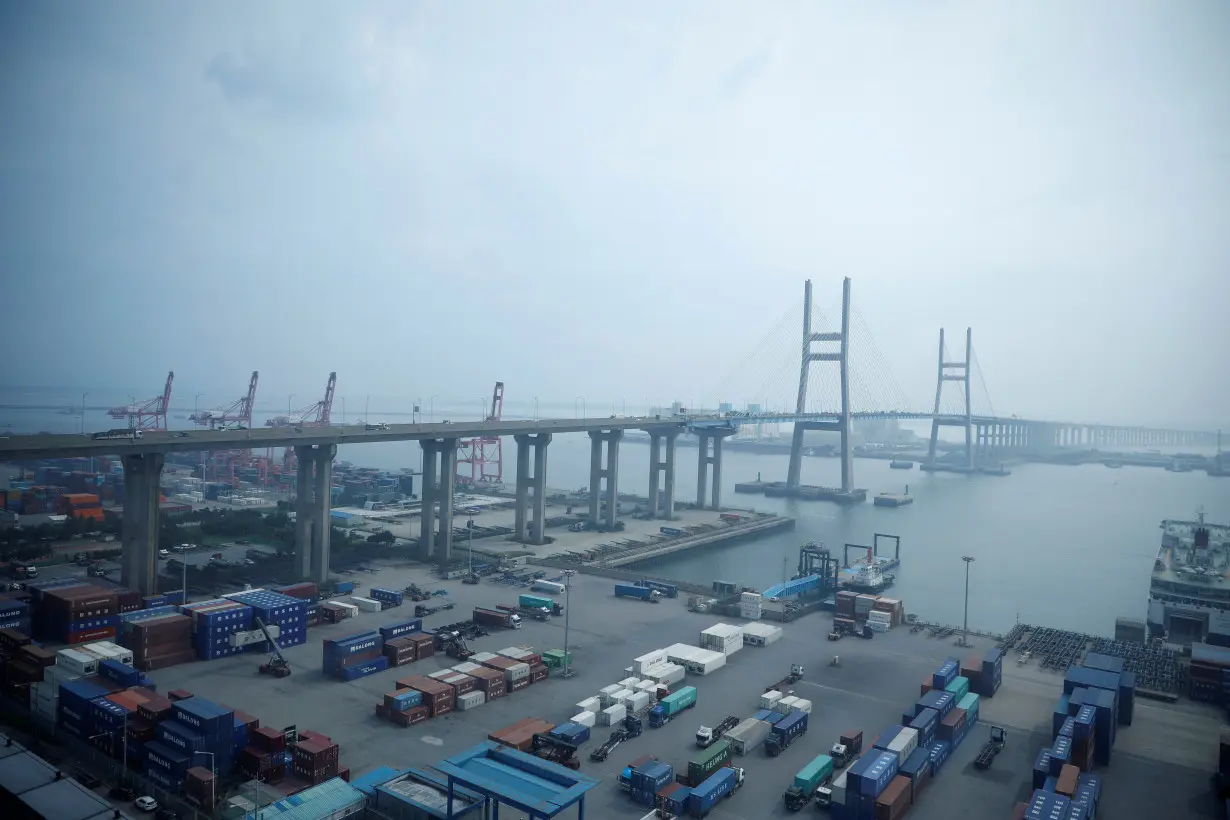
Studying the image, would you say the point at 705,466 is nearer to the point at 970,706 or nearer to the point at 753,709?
the point at 753,709

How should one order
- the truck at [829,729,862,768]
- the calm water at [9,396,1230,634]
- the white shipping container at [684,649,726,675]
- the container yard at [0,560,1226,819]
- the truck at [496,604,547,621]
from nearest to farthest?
1. the container yard at [0,560,1226,819]
2. the truck at [829,729,862,768]
3. the white shipping container at [684,649,726,675]
4. the truck at [496,604,547,621]
5. the calm water at [9,396,1230,634]

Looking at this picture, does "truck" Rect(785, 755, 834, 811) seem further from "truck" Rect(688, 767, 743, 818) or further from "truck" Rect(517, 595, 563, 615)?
"truck" Rect(517, 595, 563, 615)

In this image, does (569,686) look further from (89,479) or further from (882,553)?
(89,479)

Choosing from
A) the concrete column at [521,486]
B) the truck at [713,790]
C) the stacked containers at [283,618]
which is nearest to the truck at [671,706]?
the truck at [713,790]

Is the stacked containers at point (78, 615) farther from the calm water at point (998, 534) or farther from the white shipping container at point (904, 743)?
the white shipping container at point (904, 743)

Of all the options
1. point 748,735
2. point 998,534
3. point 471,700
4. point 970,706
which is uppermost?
point 970,706

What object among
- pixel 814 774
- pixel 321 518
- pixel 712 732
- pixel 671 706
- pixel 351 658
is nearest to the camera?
pixel 814 774

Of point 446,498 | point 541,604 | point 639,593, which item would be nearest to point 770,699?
point 541,604

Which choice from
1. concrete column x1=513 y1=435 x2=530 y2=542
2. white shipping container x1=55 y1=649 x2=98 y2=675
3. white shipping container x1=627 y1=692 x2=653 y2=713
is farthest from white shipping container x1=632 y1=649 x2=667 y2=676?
concrete column x1=513 y1=435 x2=530 y2=542
